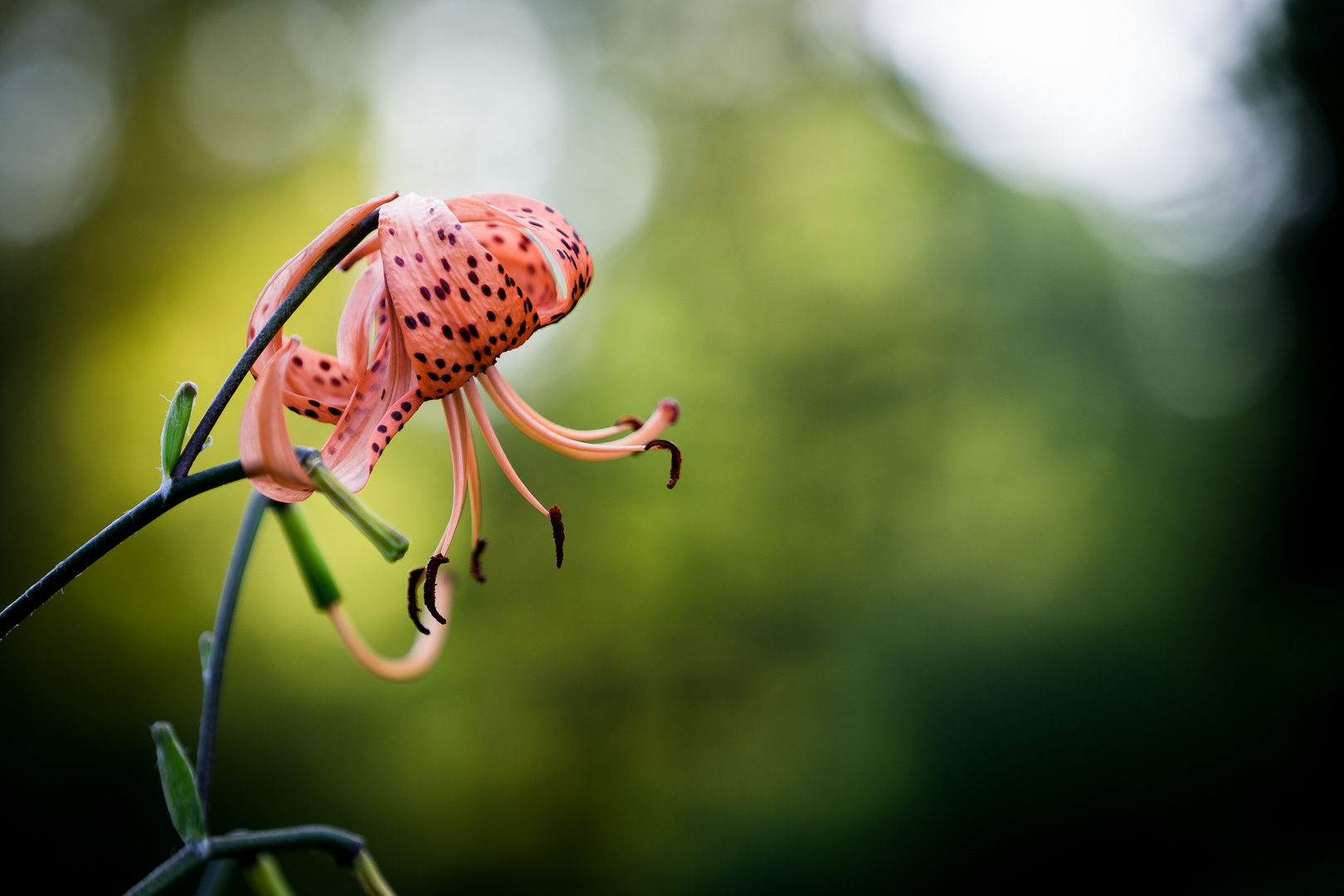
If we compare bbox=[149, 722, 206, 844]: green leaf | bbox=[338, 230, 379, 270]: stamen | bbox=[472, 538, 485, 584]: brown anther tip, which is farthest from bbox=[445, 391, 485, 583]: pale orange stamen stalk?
bbox=[149, 722, 206, 844]: green leaf

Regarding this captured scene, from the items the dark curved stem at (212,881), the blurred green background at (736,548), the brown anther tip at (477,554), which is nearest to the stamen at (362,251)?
the brown anther tip at (477,554)

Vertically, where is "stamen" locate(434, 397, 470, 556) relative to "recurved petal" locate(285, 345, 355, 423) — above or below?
below

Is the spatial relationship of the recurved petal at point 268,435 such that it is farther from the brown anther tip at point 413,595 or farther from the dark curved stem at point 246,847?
the dark curved stem at point 246,847

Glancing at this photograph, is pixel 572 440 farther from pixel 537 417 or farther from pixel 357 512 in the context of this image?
pixel 357 512

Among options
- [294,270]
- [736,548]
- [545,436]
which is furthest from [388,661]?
[736,548]

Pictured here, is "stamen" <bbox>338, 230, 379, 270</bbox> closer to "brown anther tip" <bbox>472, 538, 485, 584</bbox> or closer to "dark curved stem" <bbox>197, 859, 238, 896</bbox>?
"brown anther tip" <bbox>472, 538, 485, 584</bbox>

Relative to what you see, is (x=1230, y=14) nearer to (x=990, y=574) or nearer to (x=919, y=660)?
(x=990, y=574)
